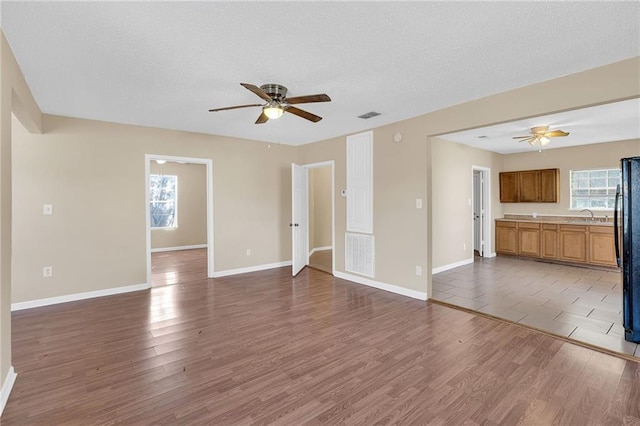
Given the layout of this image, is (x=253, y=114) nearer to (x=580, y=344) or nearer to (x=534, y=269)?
(x=580, y=344)

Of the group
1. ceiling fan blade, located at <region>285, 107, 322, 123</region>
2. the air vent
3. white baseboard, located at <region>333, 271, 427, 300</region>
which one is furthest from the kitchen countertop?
ceiling fan blade, located at <region>285, 107, 322, 123</region>

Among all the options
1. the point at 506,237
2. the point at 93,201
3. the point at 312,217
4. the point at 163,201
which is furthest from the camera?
the point at 163,201

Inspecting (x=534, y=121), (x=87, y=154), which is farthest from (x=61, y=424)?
(x=534, y=121)

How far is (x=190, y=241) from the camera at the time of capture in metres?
8.94

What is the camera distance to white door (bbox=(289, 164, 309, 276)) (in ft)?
18.3

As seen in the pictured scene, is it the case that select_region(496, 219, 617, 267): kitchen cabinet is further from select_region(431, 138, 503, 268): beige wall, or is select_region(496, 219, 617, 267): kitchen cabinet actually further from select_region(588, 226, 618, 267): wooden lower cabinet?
select_region(431, 138, 503, 268): beige wall

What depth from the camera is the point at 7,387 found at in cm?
209

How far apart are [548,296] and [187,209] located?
8646 mm

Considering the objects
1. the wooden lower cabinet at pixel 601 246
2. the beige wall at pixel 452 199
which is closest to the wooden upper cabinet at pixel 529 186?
the beige wall at pixel 452 199

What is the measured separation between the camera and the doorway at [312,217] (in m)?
5.65

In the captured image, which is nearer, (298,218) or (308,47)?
(308,47)

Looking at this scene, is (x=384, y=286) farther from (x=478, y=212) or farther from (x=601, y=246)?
(x=601, y=246)

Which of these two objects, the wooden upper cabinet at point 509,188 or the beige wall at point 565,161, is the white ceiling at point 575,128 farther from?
the wooden upper cabinet at point 509,188

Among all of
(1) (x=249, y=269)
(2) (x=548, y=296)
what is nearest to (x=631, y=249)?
(2) (x=548, y=296)
